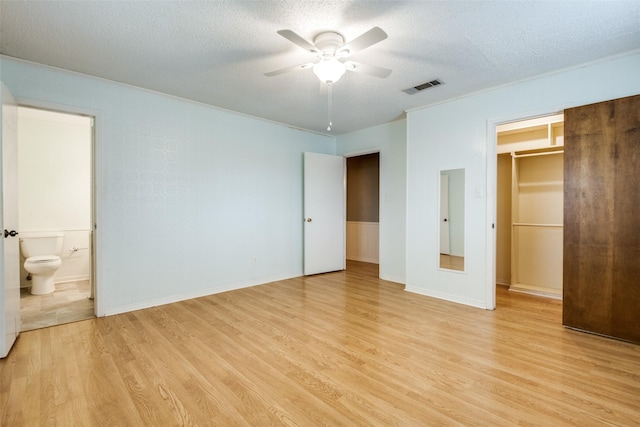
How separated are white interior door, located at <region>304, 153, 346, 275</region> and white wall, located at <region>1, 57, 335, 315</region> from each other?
0.75 ft

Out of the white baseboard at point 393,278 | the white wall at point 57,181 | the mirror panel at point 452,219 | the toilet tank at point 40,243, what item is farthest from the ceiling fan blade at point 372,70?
the toilet tank at point 40,243

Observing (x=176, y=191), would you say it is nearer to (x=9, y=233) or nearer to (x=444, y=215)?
(x=9, y=233)

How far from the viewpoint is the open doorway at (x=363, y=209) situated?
6801mm

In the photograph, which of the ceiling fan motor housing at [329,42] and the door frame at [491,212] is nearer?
the ceiling fan motor housing at [329,42]

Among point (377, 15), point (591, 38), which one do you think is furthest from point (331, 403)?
point (591, 38)

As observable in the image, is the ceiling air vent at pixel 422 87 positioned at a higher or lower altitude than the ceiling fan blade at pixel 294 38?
higher

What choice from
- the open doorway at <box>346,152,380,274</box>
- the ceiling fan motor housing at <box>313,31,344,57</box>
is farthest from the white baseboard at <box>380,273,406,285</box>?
the ceiling fan motor housing at <box>313,31,344,57</box>

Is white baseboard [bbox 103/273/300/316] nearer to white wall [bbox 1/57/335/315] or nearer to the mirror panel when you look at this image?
white wall [bbox 1/57/335/315]

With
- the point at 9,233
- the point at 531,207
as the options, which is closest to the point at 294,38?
the point at 9,233

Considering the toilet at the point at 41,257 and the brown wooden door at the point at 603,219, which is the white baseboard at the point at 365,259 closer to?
the brown wooden door at the point at 603,219

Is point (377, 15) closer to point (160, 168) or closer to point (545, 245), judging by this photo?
point (160, 168)

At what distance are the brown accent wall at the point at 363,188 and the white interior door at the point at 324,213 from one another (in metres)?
1.37

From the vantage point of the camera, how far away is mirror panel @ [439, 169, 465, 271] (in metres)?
3.82

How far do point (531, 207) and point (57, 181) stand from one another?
7.25 meters
